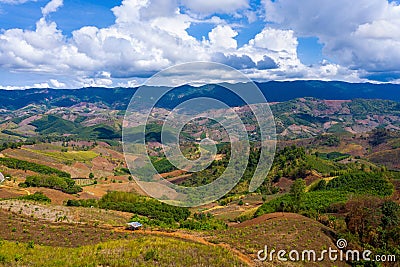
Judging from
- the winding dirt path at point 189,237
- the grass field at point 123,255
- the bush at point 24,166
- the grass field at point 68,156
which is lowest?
the grass field at point 68,156

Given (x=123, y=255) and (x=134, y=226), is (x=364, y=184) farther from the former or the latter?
(x=123, y=255)

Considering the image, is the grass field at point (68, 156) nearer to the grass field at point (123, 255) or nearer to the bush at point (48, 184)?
the bush at point (48, 184)

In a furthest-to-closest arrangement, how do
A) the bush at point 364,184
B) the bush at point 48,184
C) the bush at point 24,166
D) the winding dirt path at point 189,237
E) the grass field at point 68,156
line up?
the grass field at point 68,156 < the bush at point 24,166 < the bush at point 48,184 < the bush at point 364,184 < the winding dirt path at point 189,237

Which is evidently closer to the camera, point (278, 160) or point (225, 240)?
point (225, 240)

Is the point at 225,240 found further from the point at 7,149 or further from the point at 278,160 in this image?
the point at 7,149

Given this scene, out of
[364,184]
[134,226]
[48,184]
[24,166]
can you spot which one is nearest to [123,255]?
[134,226]

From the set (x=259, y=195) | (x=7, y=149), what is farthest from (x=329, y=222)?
(x=7, y=149)

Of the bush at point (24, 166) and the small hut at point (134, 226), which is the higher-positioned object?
the small hut at point (134, 226)

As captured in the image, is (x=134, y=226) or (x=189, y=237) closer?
(x=189, y=237)

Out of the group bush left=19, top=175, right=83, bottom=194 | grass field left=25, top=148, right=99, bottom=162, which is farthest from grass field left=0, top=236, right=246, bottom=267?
grass field left=25, top=148, right=99, bottom=162

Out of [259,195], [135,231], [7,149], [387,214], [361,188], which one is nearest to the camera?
[135,231]

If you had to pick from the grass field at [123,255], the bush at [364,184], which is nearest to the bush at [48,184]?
the grass field at [123,255]
